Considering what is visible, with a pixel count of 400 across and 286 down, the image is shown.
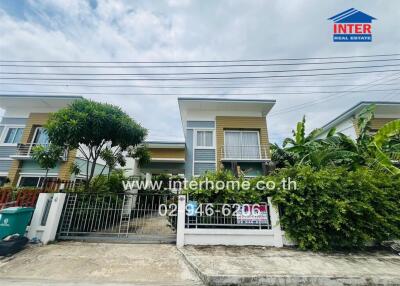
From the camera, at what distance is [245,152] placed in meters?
11.7

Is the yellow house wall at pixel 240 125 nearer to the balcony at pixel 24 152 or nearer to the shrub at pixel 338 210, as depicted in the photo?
the shrub at pixel 338 210

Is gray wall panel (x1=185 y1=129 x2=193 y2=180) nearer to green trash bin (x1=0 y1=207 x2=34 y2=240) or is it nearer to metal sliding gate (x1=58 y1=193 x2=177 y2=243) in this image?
metal sliding gate (x1=58 y1=193 x2=177 y2=243)

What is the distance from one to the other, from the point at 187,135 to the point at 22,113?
39.2 ft

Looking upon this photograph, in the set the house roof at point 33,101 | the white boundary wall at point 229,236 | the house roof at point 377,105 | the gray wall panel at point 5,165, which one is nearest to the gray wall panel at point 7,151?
the gray wall panel at point 5,165

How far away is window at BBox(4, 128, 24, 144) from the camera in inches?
471

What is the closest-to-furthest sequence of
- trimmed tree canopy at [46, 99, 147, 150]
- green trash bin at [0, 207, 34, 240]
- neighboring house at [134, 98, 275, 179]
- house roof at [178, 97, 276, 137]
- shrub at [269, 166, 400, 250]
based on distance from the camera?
green trash bin at [0, 207, 34, 240], shrub at [269, 166, 400, 250], trimmed tree canopy at [46, 99, 147, 150], neighboring house at [134, 98, 275, 179], house roof at [178, 97, 276, 137]

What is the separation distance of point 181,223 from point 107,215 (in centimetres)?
253

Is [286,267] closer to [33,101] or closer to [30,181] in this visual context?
[30,181]

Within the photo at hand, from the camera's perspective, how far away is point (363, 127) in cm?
902

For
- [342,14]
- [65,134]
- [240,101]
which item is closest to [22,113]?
[65,134]

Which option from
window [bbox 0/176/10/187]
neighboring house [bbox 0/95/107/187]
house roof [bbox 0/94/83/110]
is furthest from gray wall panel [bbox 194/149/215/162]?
window [bbox 0/176/10/187]

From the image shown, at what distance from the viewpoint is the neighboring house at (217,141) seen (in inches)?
450

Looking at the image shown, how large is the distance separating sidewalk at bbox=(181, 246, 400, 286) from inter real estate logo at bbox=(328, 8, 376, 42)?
750 centimetres

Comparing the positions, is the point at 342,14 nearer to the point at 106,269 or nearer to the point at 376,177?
the point at 376,177
